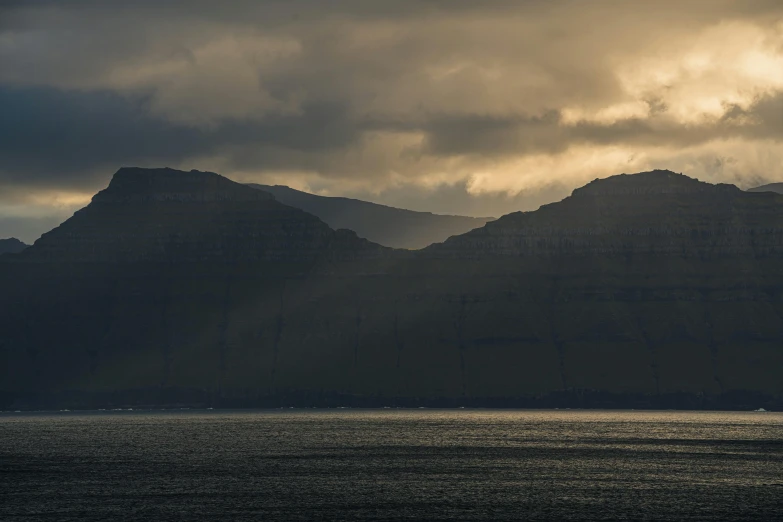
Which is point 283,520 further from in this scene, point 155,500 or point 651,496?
point 651,496

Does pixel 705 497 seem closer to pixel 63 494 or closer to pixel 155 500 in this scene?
pixel 155 500

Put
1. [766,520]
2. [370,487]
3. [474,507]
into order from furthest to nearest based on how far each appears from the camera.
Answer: [370,487], [474,507], [766,520]

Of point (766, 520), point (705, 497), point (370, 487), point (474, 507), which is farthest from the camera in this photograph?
point (370, 487)

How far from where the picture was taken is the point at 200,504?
575ft

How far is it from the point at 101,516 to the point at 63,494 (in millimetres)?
30745

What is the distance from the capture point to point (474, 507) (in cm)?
17162

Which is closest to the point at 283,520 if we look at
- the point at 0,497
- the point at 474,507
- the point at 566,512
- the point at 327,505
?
the point at 327,505

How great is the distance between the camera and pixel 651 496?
18638cm

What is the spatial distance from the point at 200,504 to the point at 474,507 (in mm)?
40803

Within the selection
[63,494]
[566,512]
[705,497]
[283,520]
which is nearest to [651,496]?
[705,497]

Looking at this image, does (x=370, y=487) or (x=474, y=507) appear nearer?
(x=474, y=507)

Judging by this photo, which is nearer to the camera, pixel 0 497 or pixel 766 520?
pixel 766 520

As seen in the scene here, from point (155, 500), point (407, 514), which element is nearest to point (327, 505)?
point (407, 514)

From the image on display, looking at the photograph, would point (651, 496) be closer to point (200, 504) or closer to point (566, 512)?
point (566, 512)
